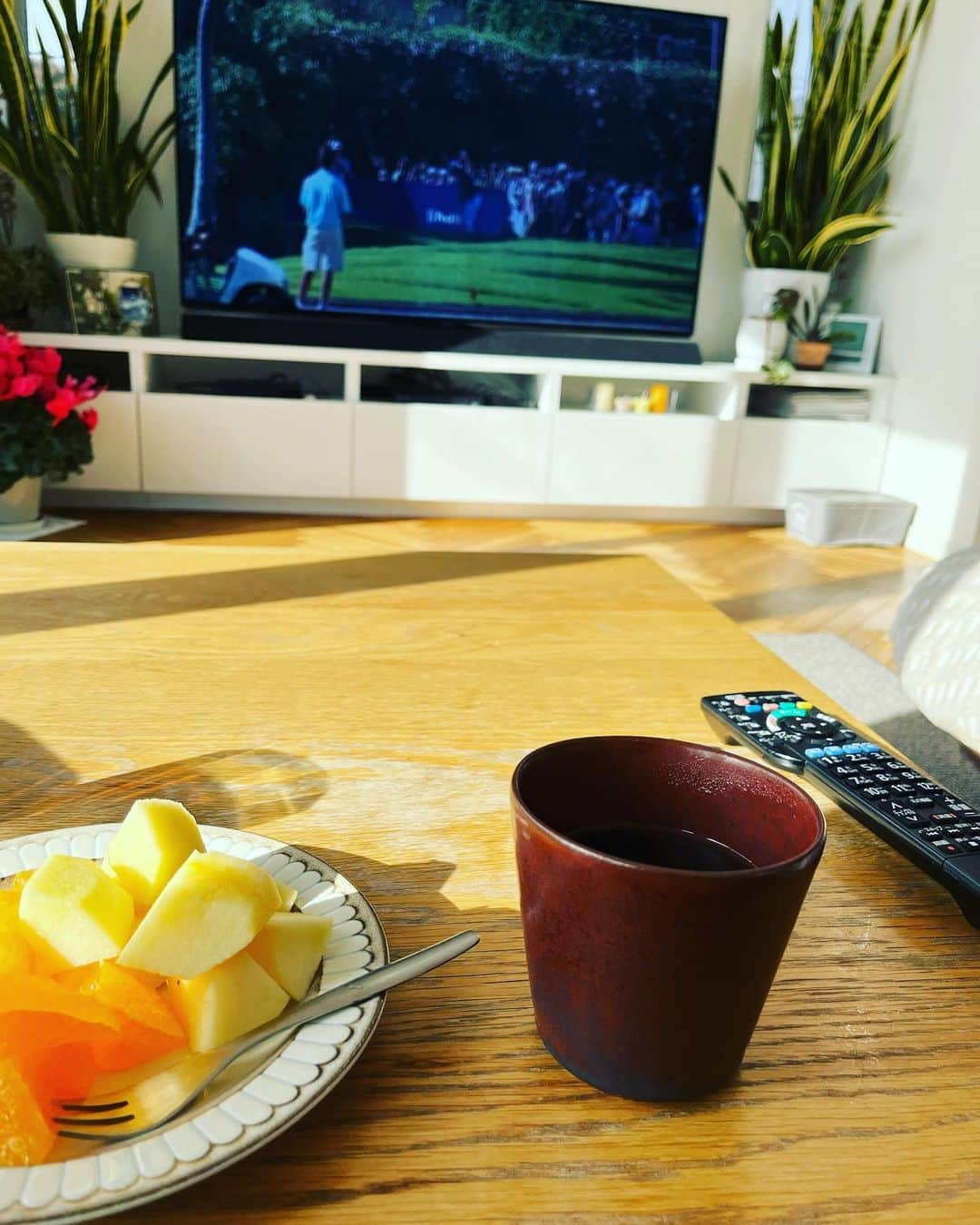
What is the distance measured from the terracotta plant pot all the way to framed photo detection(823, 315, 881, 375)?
6cm

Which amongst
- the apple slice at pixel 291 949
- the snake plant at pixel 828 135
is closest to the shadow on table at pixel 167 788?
the apple slice at pixel 291 949

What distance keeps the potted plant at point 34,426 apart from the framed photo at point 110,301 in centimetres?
24

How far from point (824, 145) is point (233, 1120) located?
11.2 feet

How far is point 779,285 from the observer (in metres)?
3.09

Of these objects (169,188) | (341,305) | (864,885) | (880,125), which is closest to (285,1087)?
(864,885)

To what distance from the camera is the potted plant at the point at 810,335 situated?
3.13m

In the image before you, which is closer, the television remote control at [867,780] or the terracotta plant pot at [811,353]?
the television remote control at [867,780]

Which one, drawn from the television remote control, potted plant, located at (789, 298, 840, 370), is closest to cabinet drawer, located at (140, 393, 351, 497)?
potted plant, located at (789, 298, 840, 370)

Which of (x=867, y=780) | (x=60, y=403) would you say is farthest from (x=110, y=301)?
(x=867, y=780)

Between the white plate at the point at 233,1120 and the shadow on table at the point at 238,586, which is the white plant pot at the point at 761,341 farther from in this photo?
the white plate at the point at 233,1120

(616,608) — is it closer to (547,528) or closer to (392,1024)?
(392,1024)

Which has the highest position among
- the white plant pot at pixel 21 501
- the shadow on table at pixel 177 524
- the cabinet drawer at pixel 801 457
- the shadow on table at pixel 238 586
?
the shadow on table at pixel 238 586

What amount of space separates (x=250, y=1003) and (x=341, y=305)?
296 cm

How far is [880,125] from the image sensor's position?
314 centimetres
